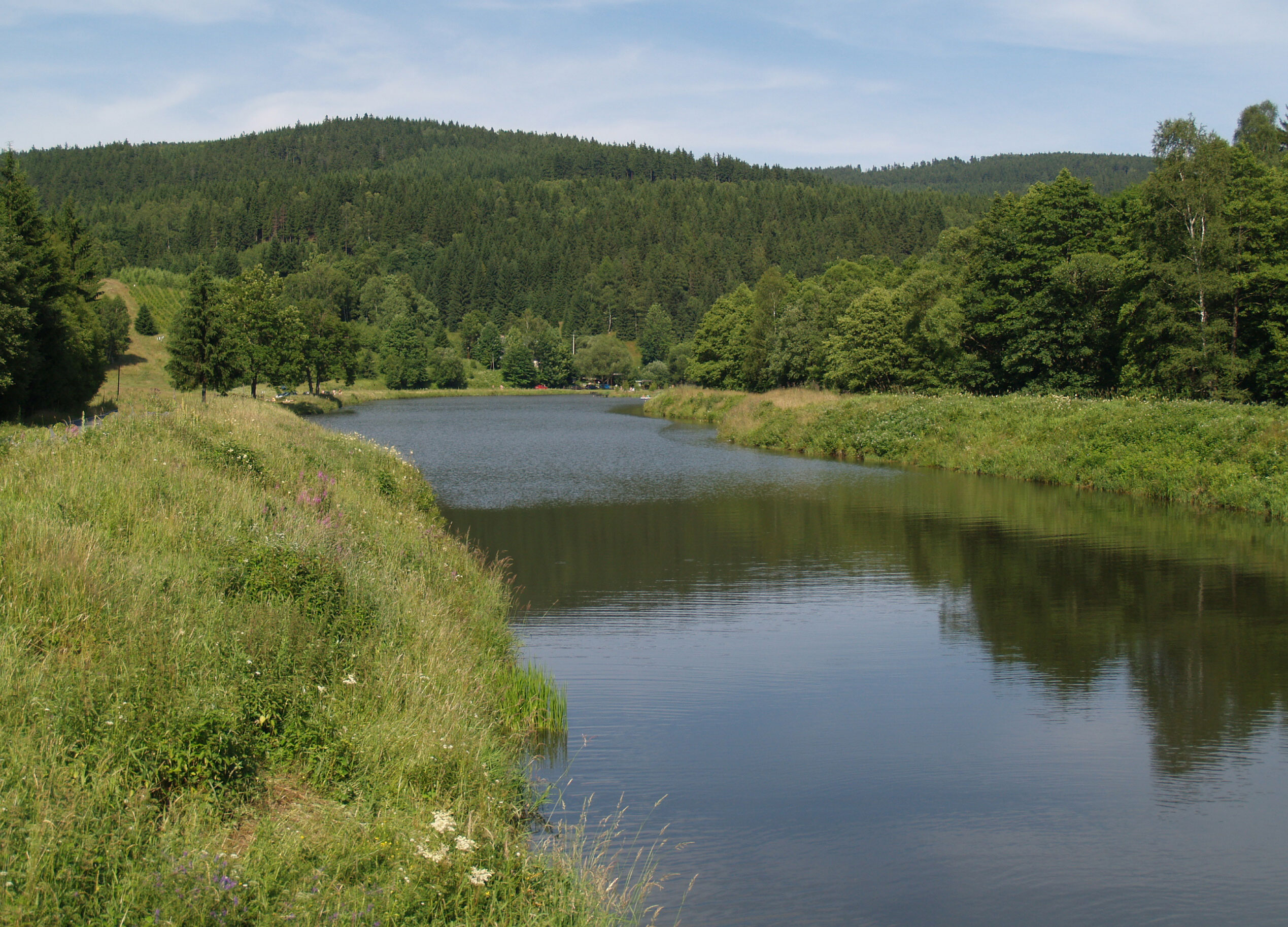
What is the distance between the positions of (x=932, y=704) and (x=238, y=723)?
7100 mm

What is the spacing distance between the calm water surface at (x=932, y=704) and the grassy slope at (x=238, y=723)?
1.34 m

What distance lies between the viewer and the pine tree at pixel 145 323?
11056cm

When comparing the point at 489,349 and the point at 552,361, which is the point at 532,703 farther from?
the point at 489,349

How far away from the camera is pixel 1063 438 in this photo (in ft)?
105

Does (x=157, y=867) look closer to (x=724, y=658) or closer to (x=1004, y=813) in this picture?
(x=1004, y=813)

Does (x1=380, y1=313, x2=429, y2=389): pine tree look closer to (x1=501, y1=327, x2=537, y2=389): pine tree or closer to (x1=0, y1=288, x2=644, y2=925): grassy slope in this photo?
(x1=501, y1=327, x2=537, y2=389): pine tree

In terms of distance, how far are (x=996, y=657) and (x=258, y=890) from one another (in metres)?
9.81

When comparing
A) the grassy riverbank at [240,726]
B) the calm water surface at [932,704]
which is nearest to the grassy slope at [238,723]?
the grassy riverbank at [240,726]

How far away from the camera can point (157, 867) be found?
4.83 meters

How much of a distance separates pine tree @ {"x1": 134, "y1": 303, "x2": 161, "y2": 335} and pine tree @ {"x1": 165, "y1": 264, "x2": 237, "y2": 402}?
4996 cm

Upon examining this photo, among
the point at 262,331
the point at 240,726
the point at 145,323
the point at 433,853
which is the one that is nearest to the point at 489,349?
the point at 145,323

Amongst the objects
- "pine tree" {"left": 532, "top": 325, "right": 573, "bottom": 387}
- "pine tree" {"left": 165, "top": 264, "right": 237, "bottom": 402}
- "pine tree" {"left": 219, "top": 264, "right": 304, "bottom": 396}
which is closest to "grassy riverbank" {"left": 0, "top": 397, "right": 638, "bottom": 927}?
"pine tree" {"left": 165, "top": 264, "right": 237, "bottom": 402}

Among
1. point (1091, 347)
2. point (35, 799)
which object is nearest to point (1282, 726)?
point (35, 799)

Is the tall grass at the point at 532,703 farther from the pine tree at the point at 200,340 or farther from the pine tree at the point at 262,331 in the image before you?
the pine tree at the point at 262,331
